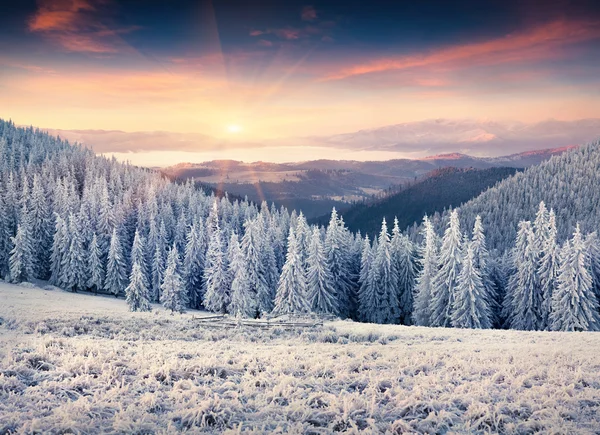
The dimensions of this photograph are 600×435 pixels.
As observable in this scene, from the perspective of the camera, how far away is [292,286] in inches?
2082

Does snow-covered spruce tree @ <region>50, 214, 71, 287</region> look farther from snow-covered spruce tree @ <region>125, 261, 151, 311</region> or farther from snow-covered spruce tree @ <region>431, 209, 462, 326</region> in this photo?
snow-covered spruce tree @ <region>431, 209, 462, 326</region>

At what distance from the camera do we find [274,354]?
52.3 feet

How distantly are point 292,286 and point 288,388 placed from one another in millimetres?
41989

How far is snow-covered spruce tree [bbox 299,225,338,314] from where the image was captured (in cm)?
5516

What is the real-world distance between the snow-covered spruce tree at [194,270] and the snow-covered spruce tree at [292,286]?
886 inches

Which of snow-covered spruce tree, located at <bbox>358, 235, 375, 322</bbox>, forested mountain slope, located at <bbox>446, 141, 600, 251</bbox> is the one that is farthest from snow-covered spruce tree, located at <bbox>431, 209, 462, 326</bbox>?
forested mountain slope, located at <bbox>446, 141, 600, 251</bbox>

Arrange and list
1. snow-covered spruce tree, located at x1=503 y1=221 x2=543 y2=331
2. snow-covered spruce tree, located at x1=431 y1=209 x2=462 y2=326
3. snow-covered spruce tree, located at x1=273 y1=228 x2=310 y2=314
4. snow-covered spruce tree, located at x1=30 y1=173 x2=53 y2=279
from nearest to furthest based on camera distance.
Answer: snow-covered spruce tree, located at x1=431 y1=209 x2=462 y2=326, snow-covered spruce tree, located at x1=503 y1=221 x2=543 y2=331, snow-covered spruce tree, located at x1=273 y1=228 x2=310 y2=314, snow-covered spruce tree, located at x1=30 y1=173 x2=53 y2=279

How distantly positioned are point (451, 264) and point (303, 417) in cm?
4305

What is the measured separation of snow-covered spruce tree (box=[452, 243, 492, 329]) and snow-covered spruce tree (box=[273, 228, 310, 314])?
17.9 meters

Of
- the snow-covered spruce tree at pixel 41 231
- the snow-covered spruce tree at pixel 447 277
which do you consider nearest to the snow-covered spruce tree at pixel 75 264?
the snow-covered spruce tree at pixel 41 231

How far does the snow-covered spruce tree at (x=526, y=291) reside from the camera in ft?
162

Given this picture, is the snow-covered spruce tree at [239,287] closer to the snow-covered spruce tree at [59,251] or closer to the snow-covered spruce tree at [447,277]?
the snow-covered spruce tree at [447,277]

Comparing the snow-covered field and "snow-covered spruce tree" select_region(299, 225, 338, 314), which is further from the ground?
the snow-covered field

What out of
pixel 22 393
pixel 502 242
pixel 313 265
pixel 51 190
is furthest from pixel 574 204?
pixel 22 393
